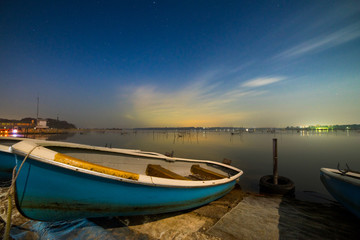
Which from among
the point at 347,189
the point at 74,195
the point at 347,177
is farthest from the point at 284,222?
the point at 74,195

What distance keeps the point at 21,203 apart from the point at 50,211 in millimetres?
564

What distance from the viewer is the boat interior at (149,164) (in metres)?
5.39

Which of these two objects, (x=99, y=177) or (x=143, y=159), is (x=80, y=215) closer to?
(x=99, y=177)

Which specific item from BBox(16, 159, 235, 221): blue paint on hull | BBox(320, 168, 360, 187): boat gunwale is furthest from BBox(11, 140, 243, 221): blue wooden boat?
BBox(320, 168, 360, 187): boat gunwale

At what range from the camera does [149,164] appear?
681 cm

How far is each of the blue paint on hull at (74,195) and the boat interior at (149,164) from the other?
1779 mm

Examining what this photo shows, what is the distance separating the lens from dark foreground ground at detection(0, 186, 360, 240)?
12.1 feet

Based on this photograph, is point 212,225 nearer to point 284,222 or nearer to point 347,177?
point 284,222

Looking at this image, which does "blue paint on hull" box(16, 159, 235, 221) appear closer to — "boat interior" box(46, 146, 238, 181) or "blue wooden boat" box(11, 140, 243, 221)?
"blue wooden boat" box(11, 140, 243, 221)

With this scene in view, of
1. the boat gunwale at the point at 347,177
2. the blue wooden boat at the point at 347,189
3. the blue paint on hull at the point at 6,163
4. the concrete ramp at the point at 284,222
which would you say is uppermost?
the blue paint on hull at the point at 6,163

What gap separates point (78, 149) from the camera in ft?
17.4

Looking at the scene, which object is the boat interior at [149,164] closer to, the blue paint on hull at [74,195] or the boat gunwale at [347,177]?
the blue paint on hull at [74,195]

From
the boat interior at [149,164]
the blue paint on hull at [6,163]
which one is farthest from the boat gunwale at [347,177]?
the blue paint on hull at [6,163]

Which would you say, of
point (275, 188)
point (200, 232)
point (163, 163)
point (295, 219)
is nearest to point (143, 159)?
point (163, 163)
